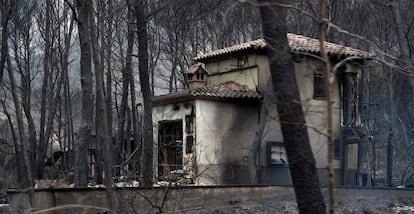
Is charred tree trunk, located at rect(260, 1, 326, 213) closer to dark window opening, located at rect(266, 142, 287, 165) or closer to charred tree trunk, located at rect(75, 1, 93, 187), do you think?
charred tree trunk, located at rect(75, 1, 93, 187)

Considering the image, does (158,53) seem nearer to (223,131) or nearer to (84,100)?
(223,131)

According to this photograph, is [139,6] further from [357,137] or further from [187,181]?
[357,137]

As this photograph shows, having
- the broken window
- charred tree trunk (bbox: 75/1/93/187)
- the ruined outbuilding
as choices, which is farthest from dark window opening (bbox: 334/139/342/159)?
charred tree trunk (bbox: 75/1/93/187)

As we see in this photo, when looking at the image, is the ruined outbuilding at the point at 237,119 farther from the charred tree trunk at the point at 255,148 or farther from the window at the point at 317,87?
the charred tree trunk at the point at 255,148

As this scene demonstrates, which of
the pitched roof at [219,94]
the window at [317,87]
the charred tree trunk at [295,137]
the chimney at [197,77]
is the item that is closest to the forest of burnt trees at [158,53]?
the window at [317,87]

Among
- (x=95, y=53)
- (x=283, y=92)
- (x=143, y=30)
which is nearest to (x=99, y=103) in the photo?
(x=95, y=53)

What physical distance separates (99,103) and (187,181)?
34.1 ft

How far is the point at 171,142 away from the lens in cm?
2436

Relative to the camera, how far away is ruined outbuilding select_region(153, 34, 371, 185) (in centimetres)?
2384

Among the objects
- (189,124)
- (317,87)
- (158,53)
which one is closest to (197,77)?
(189,124)

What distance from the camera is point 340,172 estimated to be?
1041 inches

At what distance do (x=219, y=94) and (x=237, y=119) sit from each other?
141 centimetres

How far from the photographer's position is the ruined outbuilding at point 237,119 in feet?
78.2

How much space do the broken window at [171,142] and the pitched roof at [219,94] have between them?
39.2 inches
